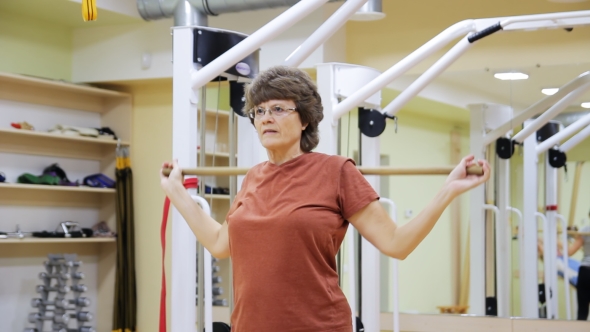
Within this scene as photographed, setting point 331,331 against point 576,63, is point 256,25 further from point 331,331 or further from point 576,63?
point 331,331

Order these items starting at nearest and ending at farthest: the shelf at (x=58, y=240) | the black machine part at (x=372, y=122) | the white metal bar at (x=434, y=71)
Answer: the white metal bar at (x=434, y=71)
the black machine part at (x=372, y=122)
the shelf at (x=58, y=240)

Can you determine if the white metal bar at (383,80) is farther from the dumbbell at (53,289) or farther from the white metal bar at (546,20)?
the dumbbell at (53,289)

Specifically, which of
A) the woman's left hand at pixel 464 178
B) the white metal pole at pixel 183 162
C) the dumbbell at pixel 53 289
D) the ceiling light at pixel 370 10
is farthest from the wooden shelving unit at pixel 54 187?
the woman's left hand at pixel 464 178

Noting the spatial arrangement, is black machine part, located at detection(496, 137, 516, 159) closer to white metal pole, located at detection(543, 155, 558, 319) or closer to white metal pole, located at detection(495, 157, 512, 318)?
white metal pole, located at detection(495, 157, 512, 318)

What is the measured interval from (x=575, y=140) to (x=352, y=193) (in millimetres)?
3461

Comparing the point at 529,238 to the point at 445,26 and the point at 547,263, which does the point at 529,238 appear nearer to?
the point at 547,263

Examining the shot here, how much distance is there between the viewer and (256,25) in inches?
236

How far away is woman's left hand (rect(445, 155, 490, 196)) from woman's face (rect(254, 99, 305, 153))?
391mm

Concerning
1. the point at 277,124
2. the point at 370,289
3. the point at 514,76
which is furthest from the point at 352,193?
the point at 514,76

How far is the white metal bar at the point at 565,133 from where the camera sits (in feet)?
16.5

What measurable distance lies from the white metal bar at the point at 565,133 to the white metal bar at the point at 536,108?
0.20m

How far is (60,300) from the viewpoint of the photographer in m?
5.98

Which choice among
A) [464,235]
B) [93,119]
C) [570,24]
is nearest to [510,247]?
[464,235]

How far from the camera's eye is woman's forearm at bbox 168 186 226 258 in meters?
2.27
